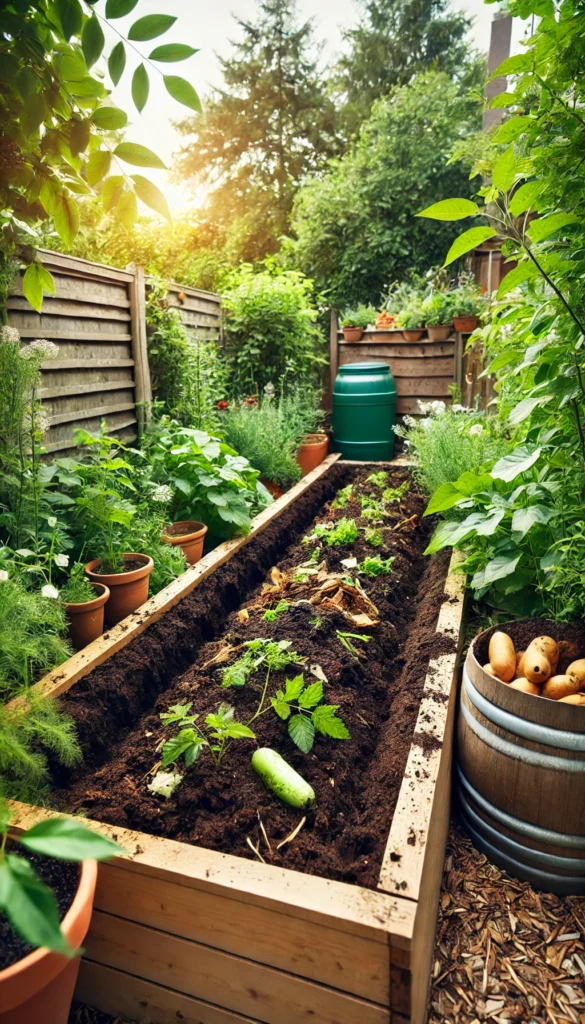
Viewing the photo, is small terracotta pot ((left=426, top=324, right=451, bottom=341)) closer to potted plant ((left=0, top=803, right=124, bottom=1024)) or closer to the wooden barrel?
the wooden barrel

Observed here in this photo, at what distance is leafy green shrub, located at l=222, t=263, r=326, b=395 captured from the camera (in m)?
5.54

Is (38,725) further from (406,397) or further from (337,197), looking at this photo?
(337,197)

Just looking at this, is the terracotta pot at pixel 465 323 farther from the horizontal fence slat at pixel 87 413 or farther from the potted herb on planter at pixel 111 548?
the potted herb on planter at pixel 111 548

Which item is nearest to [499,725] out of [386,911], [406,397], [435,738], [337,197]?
[435,738]

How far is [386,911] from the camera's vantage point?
1.01 metres

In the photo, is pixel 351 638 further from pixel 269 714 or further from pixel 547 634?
pixel 547 634

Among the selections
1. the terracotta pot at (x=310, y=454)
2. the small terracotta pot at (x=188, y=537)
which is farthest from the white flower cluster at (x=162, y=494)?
the terracotta pot at (x=310, y=454)

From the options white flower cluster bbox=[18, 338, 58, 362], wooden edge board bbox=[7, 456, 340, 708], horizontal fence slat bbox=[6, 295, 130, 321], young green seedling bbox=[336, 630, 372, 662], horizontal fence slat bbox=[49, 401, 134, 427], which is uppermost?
horizontal fence slat bbox=[6, 295, 130, 321]

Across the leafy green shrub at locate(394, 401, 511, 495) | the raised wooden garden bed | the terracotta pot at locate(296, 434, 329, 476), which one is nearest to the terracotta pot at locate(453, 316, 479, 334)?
the terracotta pot at locate(296, 434, 329, 476)

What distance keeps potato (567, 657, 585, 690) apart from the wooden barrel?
0.36 ft

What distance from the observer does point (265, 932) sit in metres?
1.07

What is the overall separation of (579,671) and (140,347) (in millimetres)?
3308

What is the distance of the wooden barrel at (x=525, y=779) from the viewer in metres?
1.37

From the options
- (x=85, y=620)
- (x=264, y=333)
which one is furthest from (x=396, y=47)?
(x=85, y=620)
